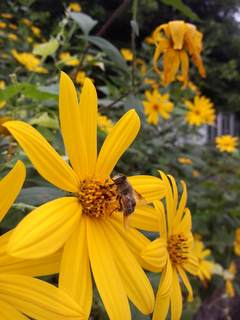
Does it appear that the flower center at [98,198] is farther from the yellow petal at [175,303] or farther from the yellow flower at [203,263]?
the yellow flower at [203,263]

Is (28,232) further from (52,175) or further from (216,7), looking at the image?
(216,7)

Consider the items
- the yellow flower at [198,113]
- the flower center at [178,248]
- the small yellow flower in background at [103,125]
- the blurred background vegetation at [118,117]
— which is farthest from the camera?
the yellow flower at [198,113]

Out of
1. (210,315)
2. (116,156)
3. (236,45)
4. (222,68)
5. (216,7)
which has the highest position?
(216,7)

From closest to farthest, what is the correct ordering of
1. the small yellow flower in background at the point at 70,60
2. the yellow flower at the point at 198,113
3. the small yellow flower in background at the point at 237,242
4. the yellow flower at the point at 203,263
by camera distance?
the small yellow flower in background at the point at 70,60 → the yellow flower at the point at 203,263 → the small yellow flower in background at the point at 237,242 → the yellow flower at the point at 198,113

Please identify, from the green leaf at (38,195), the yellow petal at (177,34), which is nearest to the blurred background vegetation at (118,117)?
the green leaf at (38,195)

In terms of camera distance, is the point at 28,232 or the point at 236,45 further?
the point at 236,45

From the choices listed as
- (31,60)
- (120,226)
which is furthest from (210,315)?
(120,226)

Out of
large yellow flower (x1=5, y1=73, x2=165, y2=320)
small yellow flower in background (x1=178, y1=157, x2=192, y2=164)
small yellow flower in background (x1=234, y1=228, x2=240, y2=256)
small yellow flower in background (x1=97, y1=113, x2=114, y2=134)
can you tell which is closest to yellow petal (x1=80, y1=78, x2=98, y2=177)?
large yellow flower (x1=5, y1=73, x2=165, y2=320)

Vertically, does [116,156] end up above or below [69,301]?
above

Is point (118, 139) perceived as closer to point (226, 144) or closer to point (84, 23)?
point (84, 23)
